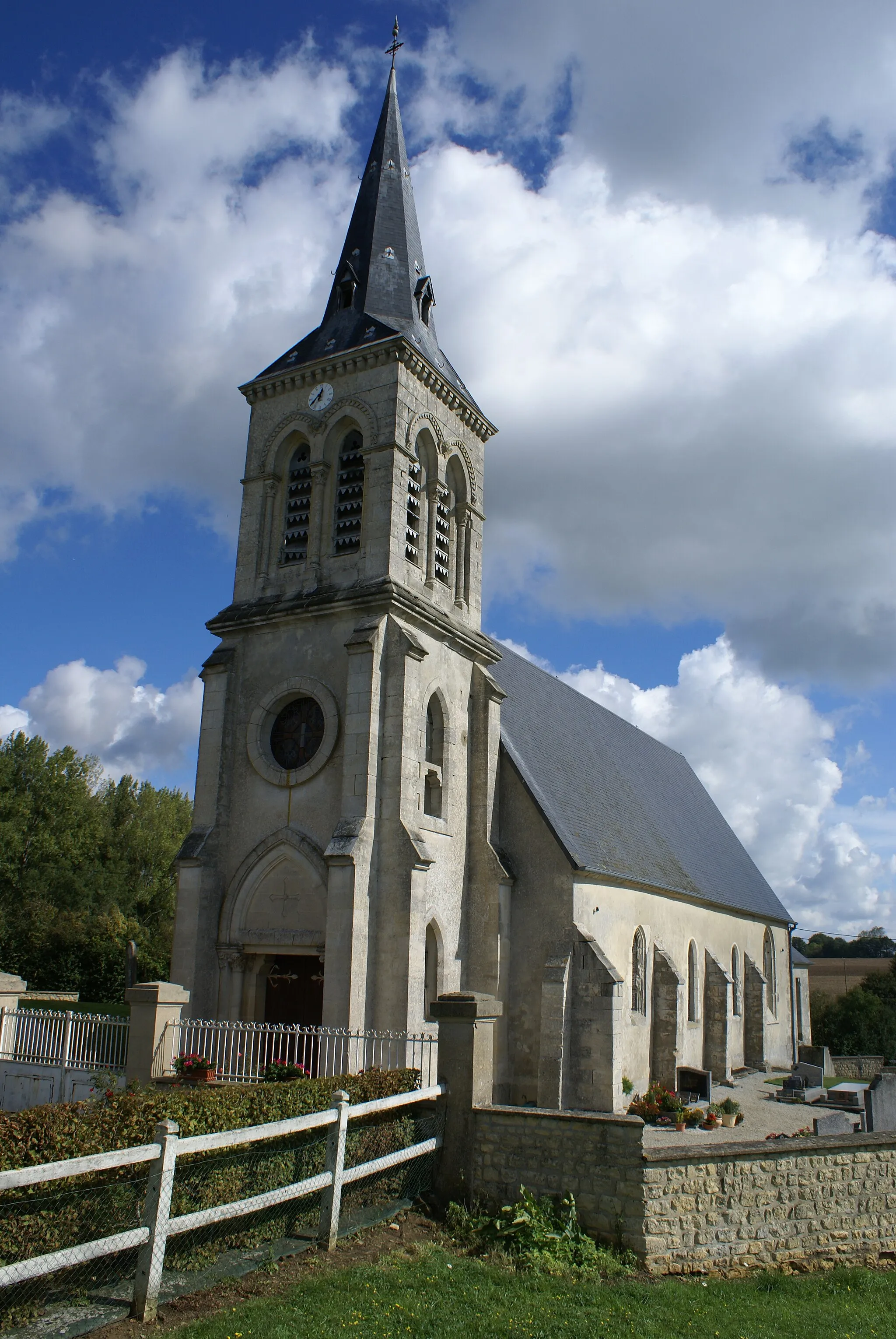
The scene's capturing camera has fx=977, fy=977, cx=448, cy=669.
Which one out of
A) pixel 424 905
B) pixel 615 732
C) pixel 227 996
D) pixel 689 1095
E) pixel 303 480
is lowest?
pixel 689 1095

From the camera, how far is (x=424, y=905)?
54.3 ft

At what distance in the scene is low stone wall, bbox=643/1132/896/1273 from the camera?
9.64 metres

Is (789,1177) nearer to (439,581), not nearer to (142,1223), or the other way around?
(142,1223)

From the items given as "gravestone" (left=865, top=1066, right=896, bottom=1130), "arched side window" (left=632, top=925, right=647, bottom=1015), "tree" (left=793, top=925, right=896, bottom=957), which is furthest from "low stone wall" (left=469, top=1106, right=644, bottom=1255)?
"tree" (left=793, top=925, right=896, bottom=957)

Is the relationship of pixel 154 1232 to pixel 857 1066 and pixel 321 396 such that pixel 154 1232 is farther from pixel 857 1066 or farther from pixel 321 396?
pixel 857 1066

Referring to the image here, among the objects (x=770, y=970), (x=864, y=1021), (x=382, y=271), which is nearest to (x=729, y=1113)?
(x=770, y=970)

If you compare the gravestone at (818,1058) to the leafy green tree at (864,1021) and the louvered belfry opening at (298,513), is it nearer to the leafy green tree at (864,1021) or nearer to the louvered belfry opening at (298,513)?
the leafy green tree at (864,1021)

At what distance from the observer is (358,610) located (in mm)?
17984

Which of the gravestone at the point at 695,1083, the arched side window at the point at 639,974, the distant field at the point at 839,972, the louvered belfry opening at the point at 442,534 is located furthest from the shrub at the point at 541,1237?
the distant field at the point at 839,972

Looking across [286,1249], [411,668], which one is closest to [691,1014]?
[411,668]

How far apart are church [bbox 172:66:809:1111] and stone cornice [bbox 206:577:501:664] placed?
53mm

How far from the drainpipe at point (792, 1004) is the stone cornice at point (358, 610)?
22.5m

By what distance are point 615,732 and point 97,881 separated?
2342 centimetres

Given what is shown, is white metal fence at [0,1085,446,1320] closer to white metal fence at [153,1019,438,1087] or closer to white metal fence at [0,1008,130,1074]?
white metal fence at [153,1019,438,1087]
